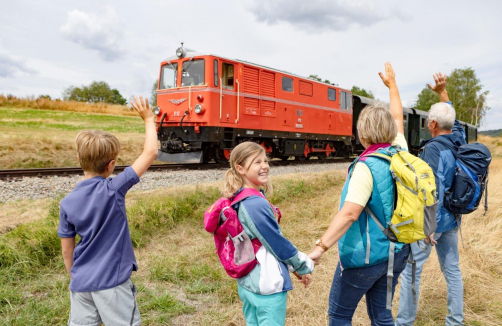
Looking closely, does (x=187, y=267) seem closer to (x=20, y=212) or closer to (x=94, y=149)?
(x=94, y=149)

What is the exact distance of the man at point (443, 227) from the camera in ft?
9.62

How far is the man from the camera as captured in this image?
9.62 ft

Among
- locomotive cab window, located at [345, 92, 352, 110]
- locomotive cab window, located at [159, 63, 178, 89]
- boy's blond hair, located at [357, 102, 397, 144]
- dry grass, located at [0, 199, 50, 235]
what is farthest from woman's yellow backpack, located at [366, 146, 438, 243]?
locomotive cab window, located at [345, 92, 352, 110]

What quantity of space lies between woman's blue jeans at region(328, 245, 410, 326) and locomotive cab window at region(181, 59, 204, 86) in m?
9.63

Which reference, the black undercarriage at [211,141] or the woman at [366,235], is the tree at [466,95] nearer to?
the black undercarriage at [211,141]

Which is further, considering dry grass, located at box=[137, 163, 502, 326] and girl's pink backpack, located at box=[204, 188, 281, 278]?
dry grass, located at box=[137, 163, 502, 326]

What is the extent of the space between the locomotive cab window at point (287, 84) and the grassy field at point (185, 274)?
779 centimetres

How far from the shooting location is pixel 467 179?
2898 mm

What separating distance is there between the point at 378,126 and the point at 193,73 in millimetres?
9838

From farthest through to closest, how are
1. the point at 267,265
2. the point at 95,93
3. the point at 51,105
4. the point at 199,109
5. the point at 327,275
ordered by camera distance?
1. the point at 95,93
2. the point at 51,105
3. the point at 199,109
4. the point at 327,275
5. the point at 267,265

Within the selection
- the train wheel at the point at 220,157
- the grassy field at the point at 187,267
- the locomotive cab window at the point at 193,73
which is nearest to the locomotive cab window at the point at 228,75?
the locomotive cab window at the point at 193,73

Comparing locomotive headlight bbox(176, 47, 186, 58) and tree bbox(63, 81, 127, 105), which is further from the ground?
tree bbox(63, 81, 127, 105)

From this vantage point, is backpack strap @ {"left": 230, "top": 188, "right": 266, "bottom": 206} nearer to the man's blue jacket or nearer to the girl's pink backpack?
the girl's pink backpack

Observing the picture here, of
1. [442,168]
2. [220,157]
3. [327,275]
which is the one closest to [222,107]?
[220,157]
